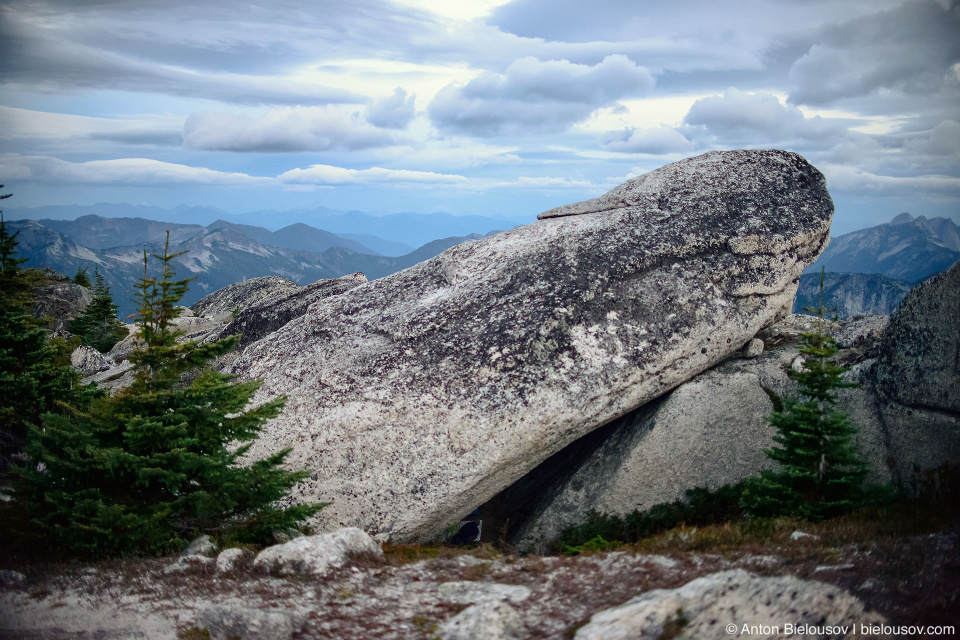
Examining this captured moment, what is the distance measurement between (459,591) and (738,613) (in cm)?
485

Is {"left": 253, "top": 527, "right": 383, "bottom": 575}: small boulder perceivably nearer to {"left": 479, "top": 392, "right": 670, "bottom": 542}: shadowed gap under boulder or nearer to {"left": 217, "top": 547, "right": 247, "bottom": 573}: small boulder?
{"left": 217, "top": 547, "right": 247, "bottom": 573}: small boulder

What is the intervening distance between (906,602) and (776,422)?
6238 mm

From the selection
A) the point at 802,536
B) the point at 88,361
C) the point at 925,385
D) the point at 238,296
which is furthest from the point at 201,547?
the point at 238,296

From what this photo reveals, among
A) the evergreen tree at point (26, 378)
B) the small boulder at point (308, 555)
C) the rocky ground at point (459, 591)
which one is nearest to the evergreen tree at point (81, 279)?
the evergreen tree at point (26, 378)

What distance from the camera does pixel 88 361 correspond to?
32.0 metres

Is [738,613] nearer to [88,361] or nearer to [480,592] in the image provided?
[480,592]

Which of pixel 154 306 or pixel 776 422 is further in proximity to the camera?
pixel 776 422

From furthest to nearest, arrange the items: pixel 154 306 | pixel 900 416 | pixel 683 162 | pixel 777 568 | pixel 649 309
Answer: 1. pixel 683 162
2. pixel 649 309
3. pixel 900 416
4. pixel 154 306
5. pixel 777 568

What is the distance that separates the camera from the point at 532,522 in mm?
18531

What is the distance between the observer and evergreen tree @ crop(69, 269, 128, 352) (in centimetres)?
4497

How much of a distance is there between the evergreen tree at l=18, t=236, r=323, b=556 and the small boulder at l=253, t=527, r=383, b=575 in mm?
1635

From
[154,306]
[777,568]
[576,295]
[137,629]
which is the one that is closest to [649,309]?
[576,295]

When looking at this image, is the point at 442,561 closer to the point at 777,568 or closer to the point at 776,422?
the point at 777,568

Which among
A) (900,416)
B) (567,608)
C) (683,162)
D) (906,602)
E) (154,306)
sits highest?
(683,162)
